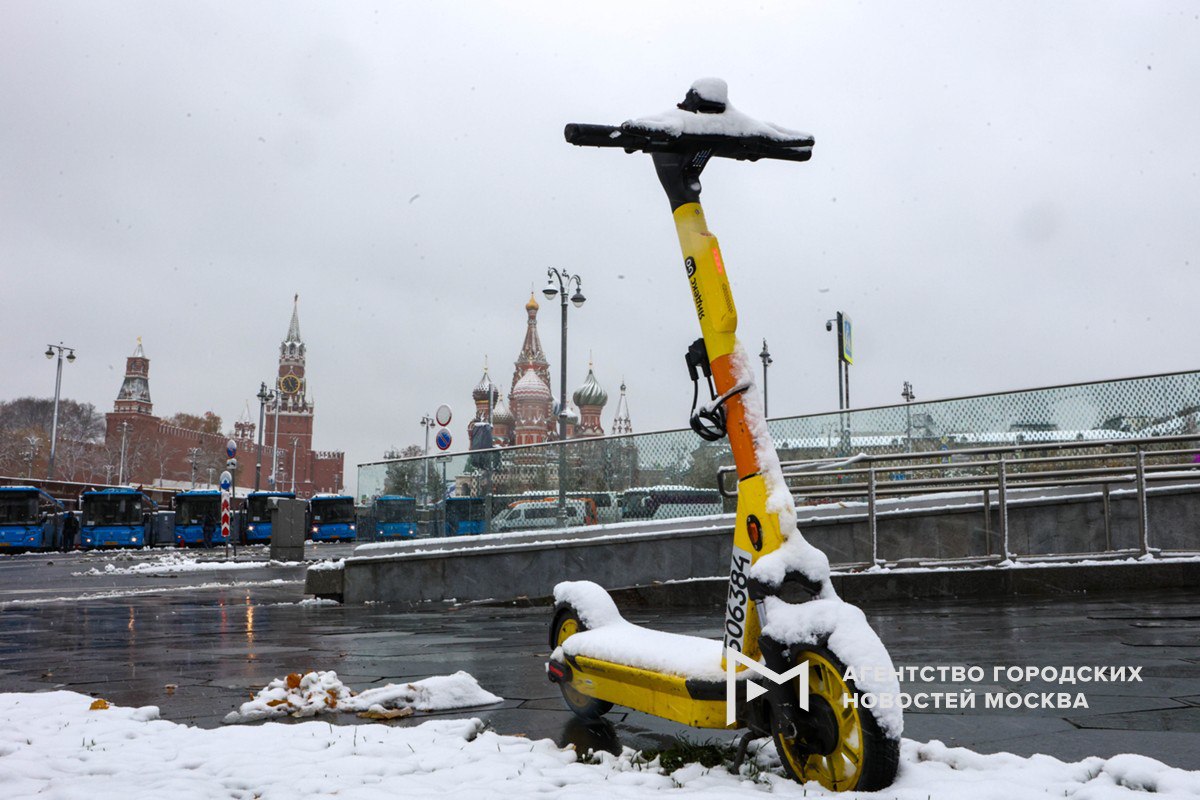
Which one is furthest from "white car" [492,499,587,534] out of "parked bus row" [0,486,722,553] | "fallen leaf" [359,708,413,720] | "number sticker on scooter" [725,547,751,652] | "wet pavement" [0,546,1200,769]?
"number sticker on scooter" [725,547,751,652]

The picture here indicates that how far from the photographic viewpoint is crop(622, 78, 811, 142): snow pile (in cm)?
337

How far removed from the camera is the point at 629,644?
11.9 feet

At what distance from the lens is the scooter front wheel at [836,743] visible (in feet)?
8.57

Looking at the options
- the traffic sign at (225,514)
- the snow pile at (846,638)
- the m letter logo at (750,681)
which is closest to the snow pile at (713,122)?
the snow pile at (846,638)

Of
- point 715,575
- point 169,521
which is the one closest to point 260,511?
point 169,521

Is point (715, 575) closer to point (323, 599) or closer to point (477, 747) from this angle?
point (323, 599)

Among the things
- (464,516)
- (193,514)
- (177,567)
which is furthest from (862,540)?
(193,514)

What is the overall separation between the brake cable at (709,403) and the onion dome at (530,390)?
11586 centimetres

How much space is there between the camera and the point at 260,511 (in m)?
46.4

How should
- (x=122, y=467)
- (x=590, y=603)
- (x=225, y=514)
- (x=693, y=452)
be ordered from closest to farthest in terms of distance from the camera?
(x=590, y=603) < (x=693, y=452) < (x=225, y=514) < (x=122, y=467)

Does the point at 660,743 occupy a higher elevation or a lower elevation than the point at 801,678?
lower

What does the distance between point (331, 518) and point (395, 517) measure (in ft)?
121

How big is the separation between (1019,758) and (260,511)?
47103mm

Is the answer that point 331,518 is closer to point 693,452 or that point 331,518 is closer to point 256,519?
point 256,519
